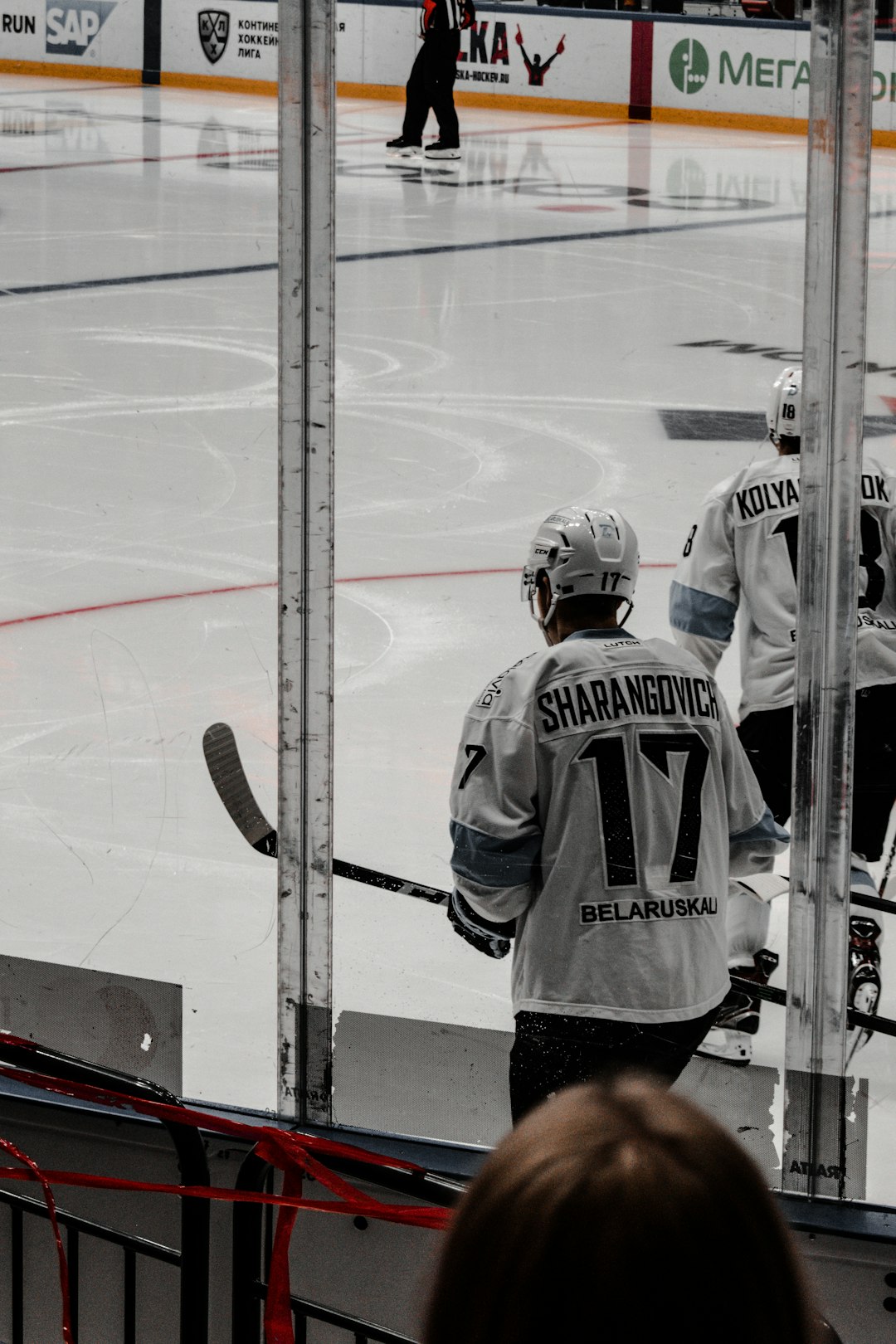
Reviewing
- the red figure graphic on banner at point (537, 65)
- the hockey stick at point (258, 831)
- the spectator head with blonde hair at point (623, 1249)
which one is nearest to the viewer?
the spectator head with blonde hair at point (623, 1249)

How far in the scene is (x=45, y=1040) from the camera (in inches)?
89.8

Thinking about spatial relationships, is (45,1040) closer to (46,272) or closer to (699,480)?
(699,480)

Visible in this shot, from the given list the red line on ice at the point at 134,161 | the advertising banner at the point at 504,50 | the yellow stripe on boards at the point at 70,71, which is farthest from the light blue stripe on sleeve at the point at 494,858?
the yellow stripe on boards at the point at 70,71

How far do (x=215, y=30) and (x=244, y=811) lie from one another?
16749mm

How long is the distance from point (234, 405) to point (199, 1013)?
14.4 feet

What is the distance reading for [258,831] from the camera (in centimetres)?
254

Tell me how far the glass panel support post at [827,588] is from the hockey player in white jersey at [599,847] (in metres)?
0.11

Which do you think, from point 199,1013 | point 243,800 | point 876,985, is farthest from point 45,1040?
point 876,985

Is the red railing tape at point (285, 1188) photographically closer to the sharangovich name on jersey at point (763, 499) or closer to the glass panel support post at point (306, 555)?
the glass panel support post at point (306, 555)

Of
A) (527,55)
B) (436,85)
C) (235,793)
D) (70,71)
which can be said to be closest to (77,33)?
(70,71)

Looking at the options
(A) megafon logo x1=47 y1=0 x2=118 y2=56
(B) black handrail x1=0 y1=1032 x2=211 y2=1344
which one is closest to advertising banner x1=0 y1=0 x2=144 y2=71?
(A) megafon logo x1=47 y1=0 x2=118 y2=56

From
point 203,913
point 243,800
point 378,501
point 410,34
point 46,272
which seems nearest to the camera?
point 243,800

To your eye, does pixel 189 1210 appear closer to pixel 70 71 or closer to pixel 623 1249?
pixel 623 1249

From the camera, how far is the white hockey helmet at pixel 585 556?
2172 millimetres
